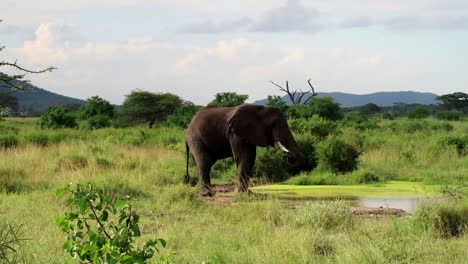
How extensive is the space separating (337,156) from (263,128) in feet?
11.6

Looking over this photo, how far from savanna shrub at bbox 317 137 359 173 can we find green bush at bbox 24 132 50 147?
9657 millimetres

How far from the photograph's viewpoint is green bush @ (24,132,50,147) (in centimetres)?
2267

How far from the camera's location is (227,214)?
375 inches

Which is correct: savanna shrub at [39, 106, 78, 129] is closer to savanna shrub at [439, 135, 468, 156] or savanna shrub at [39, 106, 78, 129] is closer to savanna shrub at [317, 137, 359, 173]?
savanna shrub at [439, 135, 468, 156]

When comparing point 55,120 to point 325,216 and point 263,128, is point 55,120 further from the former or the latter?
point 325,216

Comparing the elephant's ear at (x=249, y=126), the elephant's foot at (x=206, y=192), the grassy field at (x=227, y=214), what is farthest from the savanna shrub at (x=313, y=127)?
the elephant's foot at (x=206, y=192)

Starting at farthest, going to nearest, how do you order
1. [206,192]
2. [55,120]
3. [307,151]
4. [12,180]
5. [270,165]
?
[55,120] < [307,151] < [270,165] < [206,192] < [12,180]

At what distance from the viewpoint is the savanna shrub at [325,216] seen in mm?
8445

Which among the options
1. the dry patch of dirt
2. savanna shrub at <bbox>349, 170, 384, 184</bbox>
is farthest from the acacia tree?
savanna shrub at <bbox>349, 170, 384, 184</bbox>

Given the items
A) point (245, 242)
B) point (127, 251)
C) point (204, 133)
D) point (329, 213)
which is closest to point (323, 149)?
point (204, 133)

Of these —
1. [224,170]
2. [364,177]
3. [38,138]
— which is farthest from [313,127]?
[38,138]

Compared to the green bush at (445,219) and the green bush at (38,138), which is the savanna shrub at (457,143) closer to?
the green bush at (38,138)

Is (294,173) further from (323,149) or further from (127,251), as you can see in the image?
(127,251)

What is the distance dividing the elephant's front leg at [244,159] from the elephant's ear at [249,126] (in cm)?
17
